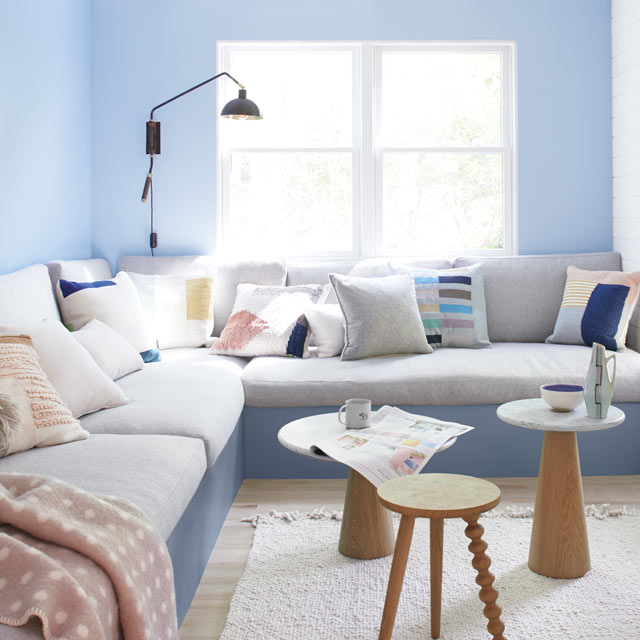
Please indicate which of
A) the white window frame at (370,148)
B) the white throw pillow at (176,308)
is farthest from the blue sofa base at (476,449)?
the white window frame at (370,148)

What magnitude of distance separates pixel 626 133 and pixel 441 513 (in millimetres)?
3162

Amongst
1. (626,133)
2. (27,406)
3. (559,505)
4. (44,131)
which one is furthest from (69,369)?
(626,133)

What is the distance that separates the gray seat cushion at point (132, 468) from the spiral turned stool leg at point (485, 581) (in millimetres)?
748

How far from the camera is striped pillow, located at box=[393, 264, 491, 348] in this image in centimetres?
378

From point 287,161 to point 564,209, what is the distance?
1699 mm

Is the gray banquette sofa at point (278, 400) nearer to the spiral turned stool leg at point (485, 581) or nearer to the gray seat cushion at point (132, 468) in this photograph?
the gray seat cushion at point (132, 468)

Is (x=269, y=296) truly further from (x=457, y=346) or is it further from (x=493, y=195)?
(x=493, y=195)

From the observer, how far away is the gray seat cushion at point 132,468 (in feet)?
5.75

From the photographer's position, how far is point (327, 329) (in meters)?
3.64

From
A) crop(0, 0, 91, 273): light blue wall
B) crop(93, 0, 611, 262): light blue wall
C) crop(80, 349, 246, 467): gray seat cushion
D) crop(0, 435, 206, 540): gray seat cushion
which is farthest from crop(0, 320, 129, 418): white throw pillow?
crop(93, 0, 611, 262): light blue wall

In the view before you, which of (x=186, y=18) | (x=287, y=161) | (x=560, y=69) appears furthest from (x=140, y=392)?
(x=560, y=69)

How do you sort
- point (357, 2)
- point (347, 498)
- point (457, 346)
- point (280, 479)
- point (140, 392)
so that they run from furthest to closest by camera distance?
point (357, 2), point (457, 346), point (280, 479), point (140, 392), point (347, 498)

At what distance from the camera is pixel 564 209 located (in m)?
4.40

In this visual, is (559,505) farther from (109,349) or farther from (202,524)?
(109,349)
